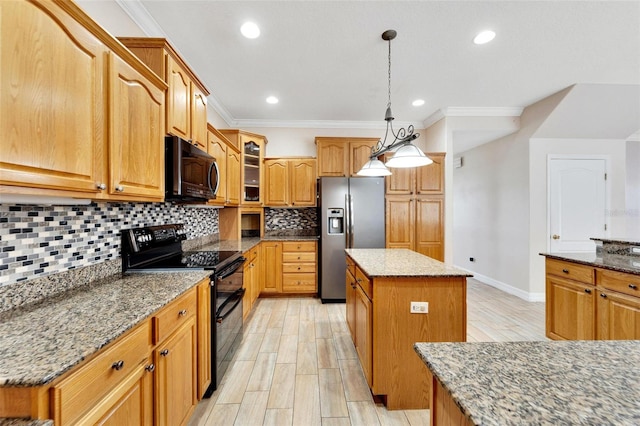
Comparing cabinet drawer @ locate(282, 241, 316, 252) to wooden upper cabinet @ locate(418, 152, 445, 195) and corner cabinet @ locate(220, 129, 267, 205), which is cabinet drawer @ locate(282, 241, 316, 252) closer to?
corner cabinet @ locate(220, 129, 267, 205)

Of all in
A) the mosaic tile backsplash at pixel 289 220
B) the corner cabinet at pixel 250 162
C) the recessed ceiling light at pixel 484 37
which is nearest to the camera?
the recessed ceiling light at pixel 484 37

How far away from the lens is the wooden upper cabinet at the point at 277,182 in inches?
158

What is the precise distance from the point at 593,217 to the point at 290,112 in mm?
4816

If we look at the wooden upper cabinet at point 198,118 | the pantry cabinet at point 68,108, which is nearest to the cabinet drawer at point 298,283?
the wooden upper cabinet at point 198,118

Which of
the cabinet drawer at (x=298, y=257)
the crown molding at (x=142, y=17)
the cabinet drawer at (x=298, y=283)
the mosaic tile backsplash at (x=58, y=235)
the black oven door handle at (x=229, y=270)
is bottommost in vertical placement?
the cabinet drawer at (x=298, y=283)

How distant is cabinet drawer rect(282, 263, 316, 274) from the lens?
3.79m

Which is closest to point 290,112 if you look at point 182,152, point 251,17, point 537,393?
point 251,17

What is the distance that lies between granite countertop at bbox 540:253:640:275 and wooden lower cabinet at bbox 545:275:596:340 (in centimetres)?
20

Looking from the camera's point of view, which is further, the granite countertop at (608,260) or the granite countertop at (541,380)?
the granite countertop at (608,260)

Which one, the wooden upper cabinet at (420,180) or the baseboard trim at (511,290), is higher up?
the wooden upper cabinet at (420,180)

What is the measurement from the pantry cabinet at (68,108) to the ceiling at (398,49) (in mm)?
1048

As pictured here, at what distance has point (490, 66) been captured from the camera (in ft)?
8.73

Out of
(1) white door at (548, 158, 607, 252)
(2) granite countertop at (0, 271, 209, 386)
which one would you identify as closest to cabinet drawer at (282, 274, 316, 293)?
(2) granite countertop at (0, 271, 209, 386)

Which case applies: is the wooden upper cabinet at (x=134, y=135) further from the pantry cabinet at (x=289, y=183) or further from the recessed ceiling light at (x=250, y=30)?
the pantry cabinet at (x=289, y=183)
